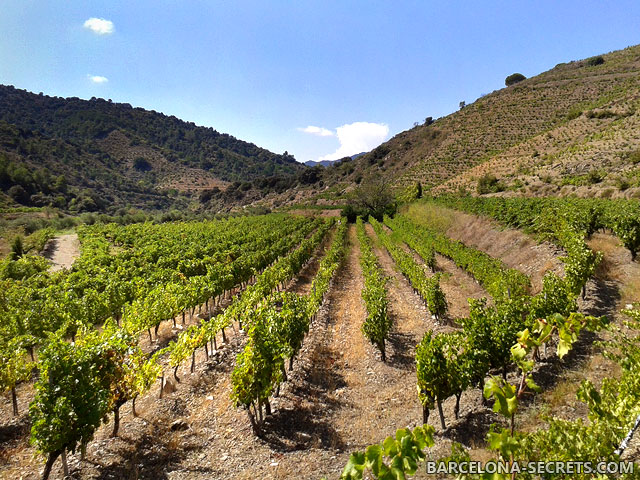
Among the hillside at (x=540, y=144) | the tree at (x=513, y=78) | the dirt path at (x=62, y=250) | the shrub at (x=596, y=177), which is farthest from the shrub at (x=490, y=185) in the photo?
the tree at (x=513, y=78)

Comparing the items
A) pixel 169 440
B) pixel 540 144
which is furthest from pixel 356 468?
pixel 540 144

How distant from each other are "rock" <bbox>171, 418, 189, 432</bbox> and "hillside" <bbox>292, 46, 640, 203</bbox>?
37.1m

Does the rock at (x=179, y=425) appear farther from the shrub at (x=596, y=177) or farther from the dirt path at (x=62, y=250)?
the shrub at (x=596, y=177)

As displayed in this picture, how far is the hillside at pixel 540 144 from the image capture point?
38.0m

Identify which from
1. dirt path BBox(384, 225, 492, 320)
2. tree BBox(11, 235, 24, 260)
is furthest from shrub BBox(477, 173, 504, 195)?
tree BBox(11, 235, 24, 260)

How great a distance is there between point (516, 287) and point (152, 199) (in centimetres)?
16005

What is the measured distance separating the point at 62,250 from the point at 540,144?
87.2 metres

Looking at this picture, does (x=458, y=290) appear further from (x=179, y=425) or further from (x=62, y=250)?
(x=62, y=250)

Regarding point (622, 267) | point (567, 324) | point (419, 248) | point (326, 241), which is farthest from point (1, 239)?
point (622, 267)

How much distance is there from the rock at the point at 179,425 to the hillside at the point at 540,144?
37098mm

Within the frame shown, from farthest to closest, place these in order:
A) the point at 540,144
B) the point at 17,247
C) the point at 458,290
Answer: the point at 540,144
the point at 17,247
the point at 458,290

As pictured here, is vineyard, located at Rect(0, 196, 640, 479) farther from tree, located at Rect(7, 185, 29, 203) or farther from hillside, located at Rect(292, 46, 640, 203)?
tree, located at Rect(7, 185, 29, 203)

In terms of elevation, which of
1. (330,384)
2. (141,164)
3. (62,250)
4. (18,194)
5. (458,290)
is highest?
(141,164)

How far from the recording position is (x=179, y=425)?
938 centimetres
